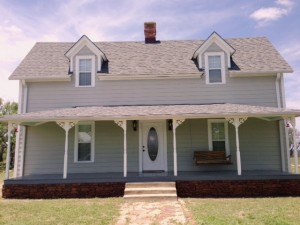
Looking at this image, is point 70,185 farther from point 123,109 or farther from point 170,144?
point 170,144

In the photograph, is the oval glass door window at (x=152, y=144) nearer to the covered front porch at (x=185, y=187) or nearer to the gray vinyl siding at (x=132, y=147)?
the gray vinyl siding at (x=132, y=147)

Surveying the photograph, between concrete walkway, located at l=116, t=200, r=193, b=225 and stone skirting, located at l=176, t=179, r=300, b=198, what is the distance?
1.33 m

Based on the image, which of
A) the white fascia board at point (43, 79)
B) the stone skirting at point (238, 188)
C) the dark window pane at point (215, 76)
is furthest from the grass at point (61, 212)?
the dark window pane at point (215, 76)

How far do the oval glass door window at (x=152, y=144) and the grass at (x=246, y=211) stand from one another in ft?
13.2

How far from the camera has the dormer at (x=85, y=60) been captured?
1454cm

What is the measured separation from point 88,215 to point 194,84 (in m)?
8.85

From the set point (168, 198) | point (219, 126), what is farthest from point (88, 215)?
point (219, 126)

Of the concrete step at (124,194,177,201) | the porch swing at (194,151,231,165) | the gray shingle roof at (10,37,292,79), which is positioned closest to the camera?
the concrete step at (124,194,177,201)

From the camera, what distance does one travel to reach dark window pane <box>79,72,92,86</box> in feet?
47.6

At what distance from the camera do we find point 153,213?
7.95m

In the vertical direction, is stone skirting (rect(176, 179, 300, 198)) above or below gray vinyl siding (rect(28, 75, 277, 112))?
A: below

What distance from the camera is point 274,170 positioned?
43.6 ft

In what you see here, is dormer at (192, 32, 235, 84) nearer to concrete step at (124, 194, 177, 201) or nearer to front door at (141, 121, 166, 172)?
front door at (141, 121, 166, 172)

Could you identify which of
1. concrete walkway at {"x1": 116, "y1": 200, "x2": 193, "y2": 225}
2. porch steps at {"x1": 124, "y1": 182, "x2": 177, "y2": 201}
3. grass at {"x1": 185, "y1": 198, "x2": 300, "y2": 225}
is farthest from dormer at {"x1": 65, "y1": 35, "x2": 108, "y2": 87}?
grass at {"x1": 185, "y1": 198, "x2": 300, "y2": 225}
